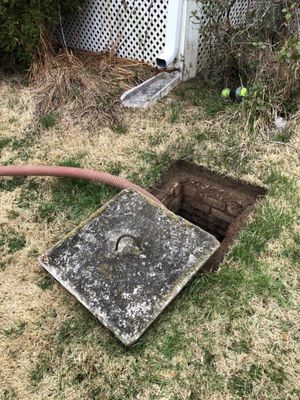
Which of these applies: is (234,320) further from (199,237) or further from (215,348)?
(199,237)

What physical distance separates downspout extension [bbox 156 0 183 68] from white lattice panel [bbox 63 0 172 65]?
0.12 meters

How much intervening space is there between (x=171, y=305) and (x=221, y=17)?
3150 millimetres

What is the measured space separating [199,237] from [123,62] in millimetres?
2791

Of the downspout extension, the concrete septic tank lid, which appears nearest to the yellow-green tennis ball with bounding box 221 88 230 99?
the downspout extension

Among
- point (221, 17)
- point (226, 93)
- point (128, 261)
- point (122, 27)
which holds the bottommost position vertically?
point (128, 261)

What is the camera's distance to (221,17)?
4012 millimetres

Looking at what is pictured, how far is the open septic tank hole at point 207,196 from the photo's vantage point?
3.05m

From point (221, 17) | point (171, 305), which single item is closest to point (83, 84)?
point (221, 17)

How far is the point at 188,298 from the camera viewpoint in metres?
2.30

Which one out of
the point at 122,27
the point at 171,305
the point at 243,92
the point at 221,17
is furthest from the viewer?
the point at 122,27

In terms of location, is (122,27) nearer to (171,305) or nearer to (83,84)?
(83,84)

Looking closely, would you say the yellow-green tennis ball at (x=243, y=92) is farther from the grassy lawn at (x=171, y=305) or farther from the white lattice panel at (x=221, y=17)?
the white lattice panel at (x=221, y=17)

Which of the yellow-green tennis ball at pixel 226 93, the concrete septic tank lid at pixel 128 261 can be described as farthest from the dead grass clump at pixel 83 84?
the concrete septic tank lid at pixel 128 261

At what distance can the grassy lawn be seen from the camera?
6.42 feet
